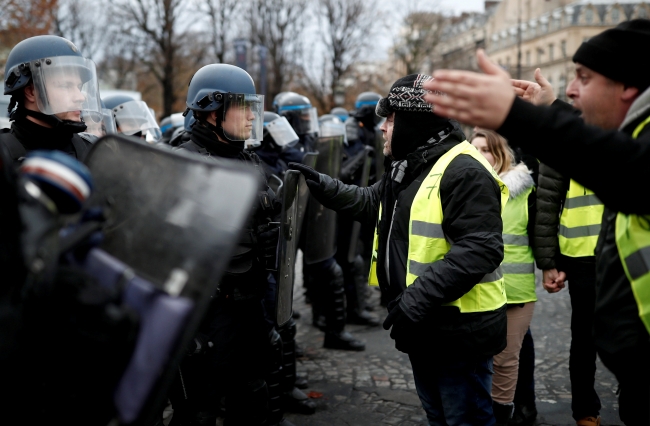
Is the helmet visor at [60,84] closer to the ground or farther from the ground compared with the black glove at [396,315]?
farther from the ground

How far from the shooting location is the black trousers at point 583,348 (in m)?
3.61

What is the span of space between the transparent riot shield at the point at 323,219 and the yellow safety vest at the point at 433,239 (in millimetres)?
2010

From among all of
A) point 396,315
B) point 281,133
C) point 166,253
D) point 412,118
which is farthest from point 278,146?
point 166,253

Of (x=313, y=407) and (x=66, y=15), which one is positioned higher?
(x=66, y=15)

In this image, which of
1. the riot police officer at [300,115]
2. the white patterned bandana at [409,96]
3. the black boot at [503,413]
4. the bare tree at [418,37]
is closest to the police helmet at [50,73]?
the white patterned bandana at [409,96]

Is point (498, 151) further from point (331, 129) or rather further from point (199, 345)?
point (331, 129)

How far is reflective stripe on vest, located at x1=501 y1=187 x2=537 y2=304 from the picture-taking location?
3818 mm

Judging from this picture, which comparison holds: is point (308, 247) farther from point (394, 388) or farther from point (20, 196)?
point (20, 196)

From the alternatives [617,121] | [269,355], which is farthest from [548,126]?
[269,355]

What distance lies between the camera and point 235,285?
315 centimetres

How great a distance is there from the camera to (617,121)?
194 cm

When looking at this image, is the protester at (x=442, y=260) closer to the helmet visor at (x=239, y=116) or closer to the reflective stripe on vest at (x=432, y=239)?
the reflective stripe on vest at (x=432, y=239)

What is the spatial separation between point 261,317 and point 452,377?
111 centimetres

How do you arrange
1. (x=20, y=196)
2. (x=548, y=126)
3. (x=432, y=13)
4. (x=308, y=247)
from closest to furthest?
(x=20, y=196) → (x=548, y=126) → (x=308, y=247) → (x=432, y=13)
